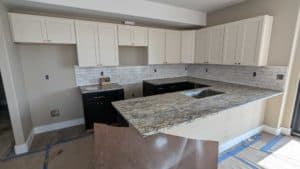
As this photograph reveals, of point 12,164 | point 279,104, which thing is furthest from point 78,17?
point 279,104

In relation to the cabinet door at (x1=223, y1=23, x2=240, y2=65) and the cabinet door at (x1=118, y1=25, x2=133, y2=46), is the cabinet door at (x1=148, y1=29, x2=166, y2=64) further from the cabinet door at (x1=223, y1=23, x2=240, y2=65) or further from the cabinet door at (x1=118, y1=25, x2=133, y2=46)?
the cabinet door at (x1=223, y1=23, x2=240, y2=65)

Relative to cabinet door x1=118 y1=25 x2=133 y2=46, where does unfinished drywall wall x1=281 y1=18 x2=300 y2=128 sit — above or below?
below

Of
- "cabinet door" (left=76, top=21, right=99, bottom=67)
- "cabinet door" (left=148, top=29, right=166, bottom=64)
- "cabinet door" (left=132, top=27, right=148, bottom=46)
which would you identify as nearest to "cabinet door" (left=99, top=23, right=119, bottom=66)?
"cabinet door" (left=76, top=21, right=99, bottom=67)

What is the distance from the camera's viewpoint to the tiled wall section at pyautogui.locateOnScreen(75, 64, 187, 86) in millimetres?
3330

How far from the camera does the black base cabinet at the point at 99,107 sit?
2.93 meters

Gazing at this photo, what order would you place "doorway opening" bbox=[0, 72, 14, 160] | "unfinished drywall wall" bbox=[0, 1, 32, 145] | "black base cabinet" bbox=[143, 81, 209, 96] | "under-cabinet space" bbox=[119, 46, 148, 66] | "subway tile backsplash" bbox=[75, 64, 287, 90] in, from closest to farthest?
1. "unfinished drywall wall" bbox=[0, 1, 32, 145]
2. "doorway opening" bbox=[0, 72, 14, 160]
3. "subway tile backsplash" bbox=[75, 64, 287, 90]
4. "black base cabinet" bbox=[143, 81, 209, 96]
5. "under-cabinet space" bbox=[119, 46, 148, 66]

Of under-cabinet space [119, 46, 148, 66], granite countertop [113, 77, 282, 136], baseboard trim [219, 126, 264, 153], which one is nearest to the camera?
granite countertop [113, 77, 282, 136]

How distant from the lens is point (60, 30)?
2.71 meters

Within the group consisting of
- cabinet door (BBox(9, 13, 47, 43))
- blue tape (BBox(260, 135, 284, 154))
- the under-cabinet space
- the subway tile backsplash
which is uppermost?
cabinet door (BBox(9, 13, 47, 43))

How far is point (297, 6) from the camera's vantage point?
93.9 inches

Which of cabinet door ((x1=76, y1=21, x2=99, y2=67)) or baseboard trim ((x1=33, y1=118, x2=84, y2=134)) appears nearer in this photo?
cabinet door ((x1=76, y1=21, x2=99, y2=67))

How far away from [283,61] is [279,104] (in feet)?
2.66

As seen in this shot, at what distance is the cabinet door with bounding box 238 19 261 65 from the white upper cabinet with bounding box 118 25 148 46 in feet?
6.63

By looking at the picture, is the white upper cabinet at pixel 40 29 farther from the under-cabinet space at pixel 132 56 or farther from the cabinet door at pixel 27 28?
the under-cabinet space at pixel 132 56
